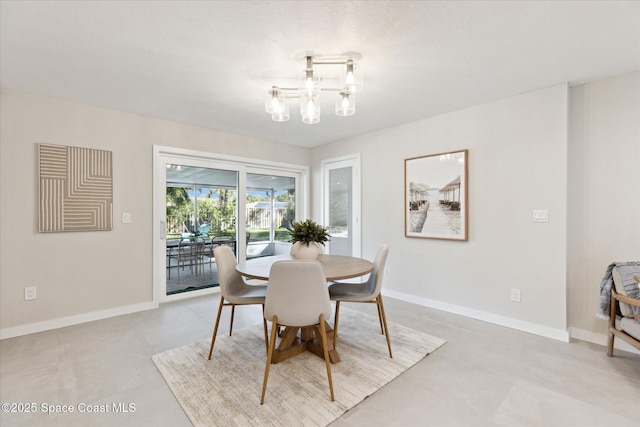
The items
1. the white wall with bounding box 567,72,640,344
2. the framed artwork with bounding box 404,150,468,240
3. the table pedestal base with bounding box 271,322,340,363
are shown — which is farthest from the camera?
the framed artwork with bounding box 404,150,468,240

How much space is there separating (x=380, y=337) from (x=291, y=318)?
1190 mm

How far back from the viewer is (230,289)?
8.10 feet

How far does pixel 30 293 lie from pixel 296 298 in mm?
2875

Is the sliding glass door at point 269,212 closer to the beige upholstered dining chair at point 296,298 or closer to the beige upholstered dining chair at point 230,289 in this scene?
the beige upholstered dining chair at point 230,289

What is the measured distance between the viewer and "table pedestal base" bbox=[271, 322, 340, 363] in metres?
2.22

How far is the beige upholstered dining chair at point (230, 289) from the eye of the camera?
229 centimetres

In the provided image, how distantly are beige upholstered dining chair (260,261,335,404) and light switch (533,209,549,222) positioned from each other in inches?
89.5

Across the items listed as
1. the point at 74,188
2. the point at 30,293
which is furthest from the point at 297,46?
the point at 30,293

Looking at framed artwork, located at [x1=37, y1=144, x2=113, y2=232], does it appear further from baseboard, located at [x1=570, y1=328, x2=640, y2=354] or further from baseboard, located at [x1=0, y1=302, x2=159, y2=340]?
baseboard, located at [x1=570, y1=328, x2=640, y2=354]

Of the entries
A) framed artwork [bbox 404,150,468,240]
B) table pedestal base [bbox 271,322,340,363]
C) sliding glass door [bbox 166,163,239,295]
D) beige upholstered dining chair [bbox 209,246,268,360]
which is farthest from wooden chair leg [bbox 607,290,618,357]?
sliding glass door [bbox 166,163,239,295]

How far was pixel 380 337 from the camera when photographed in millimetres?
2645

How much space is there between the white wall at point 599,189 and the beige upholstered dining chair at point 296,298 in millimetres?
2449

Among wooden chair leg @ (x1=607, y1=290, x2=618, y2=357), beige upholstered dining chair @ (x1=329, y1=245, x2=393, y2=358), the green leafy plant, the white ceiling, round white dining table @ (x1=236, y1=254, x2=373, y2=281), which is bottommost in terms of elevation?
wooden chair leg @ (x1=607, y1=290, x2=618, y2=357)

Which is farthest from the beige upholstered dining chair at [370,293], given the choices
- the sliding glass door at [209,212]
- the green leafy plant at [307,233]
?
the sliding glass door at [209,212]
